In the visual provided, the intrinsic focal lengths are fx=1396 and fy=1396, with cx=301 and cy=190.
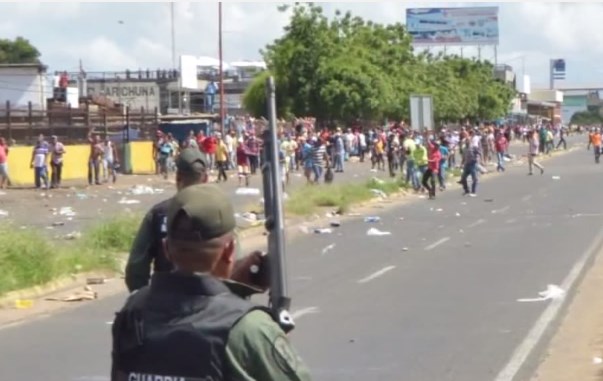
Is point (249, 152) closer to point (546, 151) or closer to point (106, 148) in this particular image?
point (106, 148)

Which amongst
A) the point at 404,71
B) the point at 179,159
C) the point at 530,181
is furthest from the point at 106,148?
the point at 179,159

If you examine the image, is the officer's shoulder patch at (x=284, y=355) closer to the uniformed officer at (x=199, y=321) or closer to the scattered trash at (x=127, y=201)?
the uniformed officer at (x=199, y=321)

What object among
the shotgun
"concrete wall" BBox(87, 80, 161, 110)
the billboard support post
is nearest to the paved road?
the shotgun

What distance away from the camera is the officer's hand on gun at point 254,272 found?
4172 millimetres

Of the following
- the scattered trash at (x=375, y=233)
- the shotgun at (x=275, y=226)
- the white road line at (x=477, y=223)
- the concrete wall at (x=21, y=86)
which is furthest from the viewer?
the concrete wall at (x=21, y=86)

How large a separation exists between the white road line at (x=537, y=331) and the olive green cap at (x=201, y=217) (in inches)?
294

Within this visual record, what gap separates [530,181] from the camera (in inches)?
1874

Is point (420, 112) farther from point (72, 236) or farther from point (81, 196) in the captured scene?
point (72, 236)

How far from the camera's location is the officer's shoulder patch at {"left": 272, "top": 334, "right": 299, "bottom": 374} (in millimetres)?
3504

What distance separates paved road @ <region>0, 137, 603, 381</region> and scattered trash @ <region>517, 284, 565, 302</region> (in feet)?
0.59

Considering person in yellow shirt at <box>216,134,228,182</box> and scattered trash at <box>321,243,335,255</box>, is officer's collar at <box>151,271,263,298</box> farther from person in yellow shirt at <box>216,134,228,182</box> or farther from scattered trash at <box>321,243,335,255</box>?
person in yellow shirt at <box>216,134,228,182</box>

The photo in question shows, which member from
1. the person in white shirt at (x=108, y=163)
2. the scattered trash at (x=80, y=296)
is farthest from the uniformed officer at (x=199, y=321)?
the person in white shirt at (x=108, y=163)

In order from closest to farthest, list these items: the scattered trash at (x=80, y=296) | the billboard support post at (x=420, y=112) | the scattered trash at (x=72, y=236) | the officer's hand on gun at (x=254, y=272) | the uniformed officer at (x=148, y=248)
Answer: the officer's hand on gun at (x=254, y=272), the uniformed officer at (x=148, y=248), the scattered trash at (x=80, y=296), the scattered trash at (x=72, y=236), the billboard support post at (x=420, y=112)

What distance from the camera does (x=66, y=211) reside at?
32.9 metres
